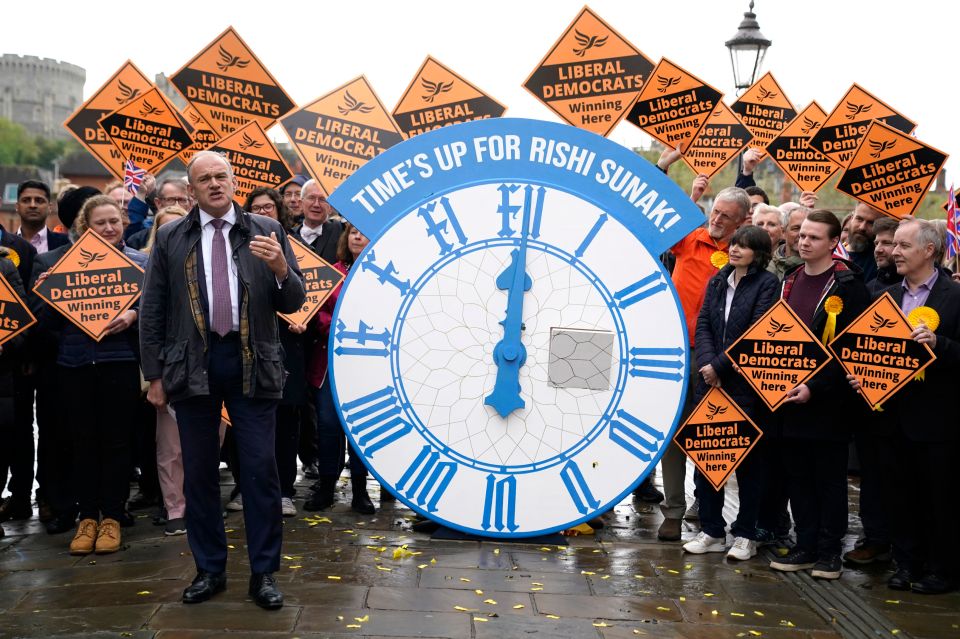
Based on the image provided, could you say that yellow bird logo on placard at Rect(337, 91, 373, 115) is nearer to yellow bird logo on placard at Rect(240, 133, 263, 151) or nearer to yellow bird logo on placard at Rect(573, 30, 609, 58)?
yellow bird logo on placard at Rect(240, 133, 263, 151)

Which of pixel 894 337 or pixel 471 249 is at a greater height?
pixel 471 249

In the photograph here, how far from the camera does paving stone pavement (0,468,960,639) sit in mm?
4973

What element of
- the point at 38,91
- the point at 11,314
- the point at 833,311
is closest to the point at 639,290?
the point at 833,311

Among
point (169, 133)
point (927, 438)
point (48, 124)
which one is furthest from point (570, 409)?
point (48, 124)

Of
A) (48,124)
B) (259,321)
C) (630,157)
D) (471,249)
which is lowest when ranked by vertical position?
(259,321)

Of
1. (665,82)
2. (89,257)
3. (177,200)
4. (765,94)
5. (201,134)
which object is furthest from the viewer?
(765,94)

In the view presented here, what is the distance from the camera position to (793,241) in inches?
312

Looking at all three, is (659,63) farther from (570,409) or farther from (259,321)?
(259,321)

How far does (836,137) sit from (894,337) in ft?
8.93

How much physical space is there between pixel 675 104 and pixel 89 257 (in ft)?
13.8

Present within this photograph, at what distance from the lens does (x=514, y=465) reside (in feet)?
21.0

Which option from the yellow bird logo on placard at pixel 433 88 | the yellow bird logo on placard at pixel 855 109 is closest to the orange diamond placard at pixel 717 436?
the yellow bird logo on placard at pixel 855 109

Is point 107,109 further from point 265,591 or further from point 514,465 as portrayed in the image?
point 265,591

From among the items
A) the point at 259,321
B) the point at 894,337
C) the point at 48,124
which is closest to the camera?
the point at 259,321
